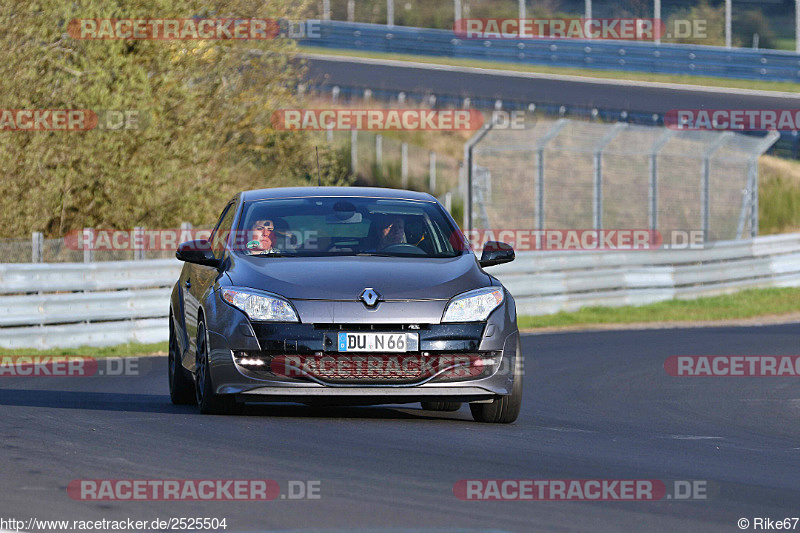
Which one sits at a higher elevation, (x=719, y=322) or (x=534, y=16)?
(x=534, y=16)

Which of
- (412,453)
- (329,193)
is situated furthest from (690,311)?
(412,453)

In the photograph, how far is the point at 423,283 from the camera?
9055 millimetres

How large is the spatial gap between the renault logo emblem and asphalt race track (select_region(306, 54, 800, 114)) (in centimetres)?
2583

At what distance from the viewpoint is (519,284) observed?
73.2 ft

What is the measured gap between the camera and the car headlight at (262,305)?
8906mm

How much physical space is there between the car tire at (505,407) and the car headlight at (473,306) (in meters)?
0.41

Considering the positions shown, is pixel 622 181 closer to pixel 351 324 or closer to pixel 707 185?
pixel 707 185

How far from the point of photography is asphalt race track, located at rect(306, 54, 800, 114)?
118 ft

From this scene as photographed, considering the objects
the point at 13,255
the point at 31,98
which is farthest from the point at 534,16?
the point at 13,255

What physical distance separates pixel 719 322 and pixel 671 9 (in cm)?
1794

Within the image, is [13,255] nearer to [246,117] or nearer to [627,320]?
[246,117]

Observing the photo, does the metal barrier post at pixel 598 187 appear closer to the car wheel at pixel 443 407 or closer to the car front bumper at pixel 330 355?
the car wheel at pixel 443 407

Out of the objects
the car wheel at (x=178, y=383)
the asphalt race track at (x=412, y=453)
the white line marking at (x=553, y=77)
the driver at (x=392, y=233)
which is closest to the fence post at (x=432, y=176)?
the white line marking at (x=553, y=77)

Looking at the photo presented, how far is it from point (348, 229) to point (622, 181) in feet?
65.3
